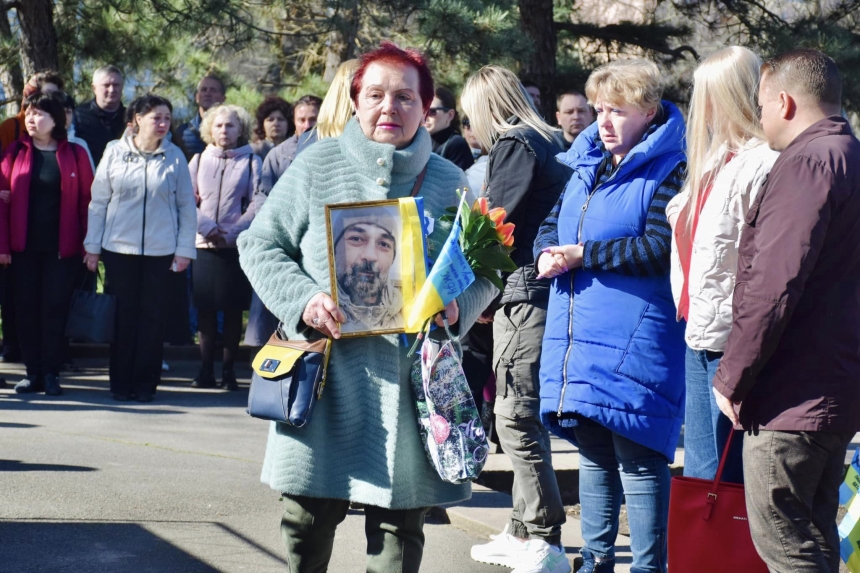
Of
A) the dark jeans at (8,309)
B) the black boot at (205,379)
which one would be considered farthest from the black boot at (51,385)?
the black boot at (205,379)

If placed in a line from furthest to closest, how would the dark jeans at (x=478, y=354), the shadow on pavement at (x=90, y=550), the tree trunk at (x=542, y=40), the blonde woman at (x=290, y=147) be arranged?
the tree trunk at (x=542, y=40) → the blonde woman at (x=290, y=147) → the dark jeans at (x=478, y=354) → the shadow on pavement at (x=90, y=550)

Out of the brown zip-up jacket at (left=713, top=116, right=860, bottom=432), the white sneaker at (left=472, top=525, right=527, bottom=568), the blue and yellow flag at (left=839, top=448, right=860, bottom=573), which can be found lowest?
the white sneaker at (left=472, top=525, right=527, bottom=568)

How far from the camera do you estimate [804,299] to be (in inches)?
125

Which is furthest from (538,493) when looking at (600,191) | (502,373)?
(600,191)

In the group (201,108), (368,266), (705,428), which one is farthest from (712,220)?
(201,108)

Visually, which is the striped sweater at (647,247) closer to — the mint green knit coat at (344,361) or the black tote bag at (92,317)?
the mint green knit coat at (344,361)

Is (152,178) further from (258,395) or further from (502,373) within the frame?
(258,395)

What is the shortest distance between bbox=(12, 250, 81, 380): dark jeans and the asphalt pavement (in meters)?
0.35

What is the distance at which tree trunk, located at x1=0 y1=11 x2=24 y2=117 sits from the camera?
1238cm

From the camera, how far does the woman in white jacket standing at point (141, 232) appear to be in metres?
7.90

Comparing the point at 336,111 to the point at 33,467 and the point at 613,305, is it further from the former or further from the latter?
the point at 33,467

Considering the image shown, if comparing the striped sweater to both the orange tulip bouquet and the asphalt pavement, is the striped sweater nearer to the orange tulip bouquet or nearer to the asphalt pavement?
the orange tulip bouquet

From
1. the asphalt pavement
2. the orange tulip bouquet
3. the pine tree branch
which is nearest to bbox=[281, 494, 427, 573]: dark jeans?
the orange tulip bouquet

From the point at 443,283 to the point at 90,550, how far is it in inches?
87.9
